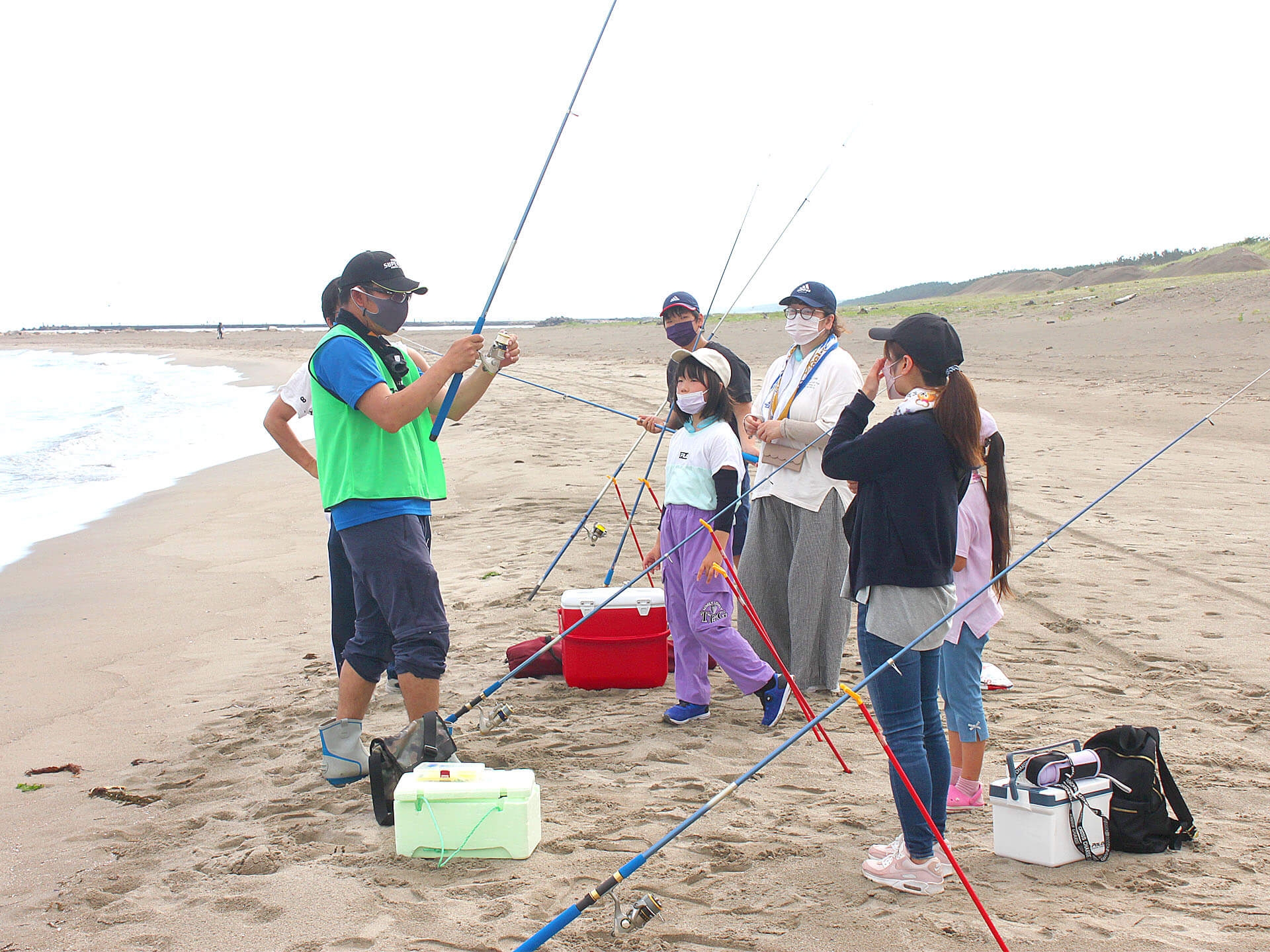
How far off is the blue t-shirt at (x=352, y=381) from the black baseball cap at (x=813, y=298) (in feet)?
5.37

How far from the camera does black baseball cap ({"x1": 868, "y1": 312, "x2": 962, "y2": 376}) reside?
2.60m

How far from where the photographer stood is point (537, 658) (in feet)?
14.6

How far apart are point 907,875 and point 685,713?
137 centimetres

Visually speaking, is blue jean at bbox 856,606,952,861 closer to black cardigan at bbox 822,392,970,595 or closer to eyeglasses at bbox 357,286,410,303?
black cardigan at bbox 822,392,970,595

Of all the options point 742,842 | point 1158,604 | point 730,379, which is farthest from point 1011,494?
point 742,842

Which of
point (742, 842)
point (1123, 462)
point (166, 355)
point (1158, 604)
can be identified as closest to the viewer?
point (742, 842)

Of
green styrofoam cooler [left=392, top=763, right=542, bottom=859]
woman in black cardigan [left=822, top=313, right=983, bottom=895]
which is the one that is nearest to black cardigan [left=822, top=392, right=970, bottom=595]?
woman in black cardigan [left=822, top=313, right=983, bottom=895]

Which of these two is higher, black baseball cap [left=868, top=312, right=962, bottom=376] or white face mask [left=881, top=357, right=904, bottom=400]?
black baseball cap [left=868, top=312, right=962, bottom=376]

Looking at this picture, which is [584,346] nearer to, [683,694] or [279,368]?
[279,368]

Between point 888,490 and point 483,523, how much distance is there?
527 centimetres

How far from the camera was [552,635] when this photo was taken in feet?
15.7

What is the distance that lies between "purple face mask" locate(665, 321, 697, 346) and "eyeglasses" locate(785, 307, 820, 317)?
30.6 inches

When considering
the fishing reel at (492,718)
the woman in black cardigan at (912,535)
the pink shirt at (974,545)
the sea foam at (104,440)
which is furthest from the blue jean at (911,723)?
the sea foam at (104,440)

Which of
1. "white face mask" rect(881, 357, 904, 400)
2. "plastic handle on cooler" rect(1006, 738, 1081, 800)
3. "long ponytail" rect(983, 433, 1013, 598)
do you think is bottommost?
"plastic handle on cooler" rect(1006, 738, 1081, 800)
